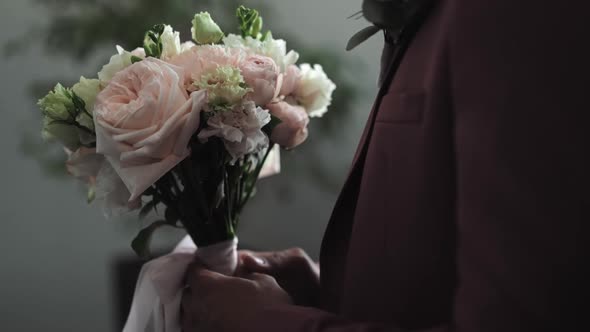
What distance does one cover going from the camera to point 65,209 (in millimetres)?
1773

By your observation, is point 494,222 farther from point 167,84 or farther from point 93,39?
point 93,39

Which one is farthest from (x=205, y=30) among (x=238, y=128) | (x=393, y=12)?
(x=393, y=12)

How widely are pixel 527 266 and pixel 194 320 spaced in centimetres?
45

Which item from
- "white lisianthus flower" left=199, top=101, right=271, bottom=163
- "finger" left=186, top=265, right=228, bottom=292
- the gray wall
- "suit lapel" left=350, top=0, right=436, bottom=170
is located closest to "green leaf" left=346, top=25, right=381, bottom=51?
"suit lapel" left=350, top=0, right=436, bottom=170

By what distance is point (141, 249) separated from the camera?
0.81 metres

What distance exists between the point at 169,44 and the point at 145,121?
0.45ft

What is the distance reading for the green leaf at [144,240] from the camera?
0.80 metres

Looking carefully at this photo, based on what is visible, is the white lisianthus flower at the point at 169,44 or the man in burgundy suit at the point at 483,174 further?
the white lisianthus flower at the point at 169,44

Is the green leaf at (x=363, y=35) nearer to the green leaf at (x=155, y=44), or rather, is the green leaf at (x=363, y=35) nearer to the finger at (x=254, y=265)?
the green leaf at (x=155, y=44)

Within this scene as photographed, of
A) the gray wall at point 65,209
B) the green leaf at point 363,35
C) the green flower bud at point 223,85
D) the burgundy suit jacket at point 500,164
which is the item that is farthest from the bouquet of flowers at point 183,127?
the gray wall at point 65,209

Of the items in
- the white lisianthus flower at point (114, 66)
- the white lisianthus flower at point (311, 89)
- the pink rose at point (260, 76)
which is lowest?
the white lisianthus flower at point (311, 89)

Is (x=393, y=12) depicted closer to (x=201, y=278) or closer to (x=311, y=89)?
(x=311, y=89)

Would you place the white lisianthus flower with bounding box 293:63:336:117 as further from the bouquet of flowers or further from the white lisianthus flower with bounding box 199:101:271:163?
the white lisianthus flower with bounding box 199:101:271:163

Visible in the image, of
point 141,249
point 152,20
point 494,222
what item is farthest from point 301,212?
point 494,222
